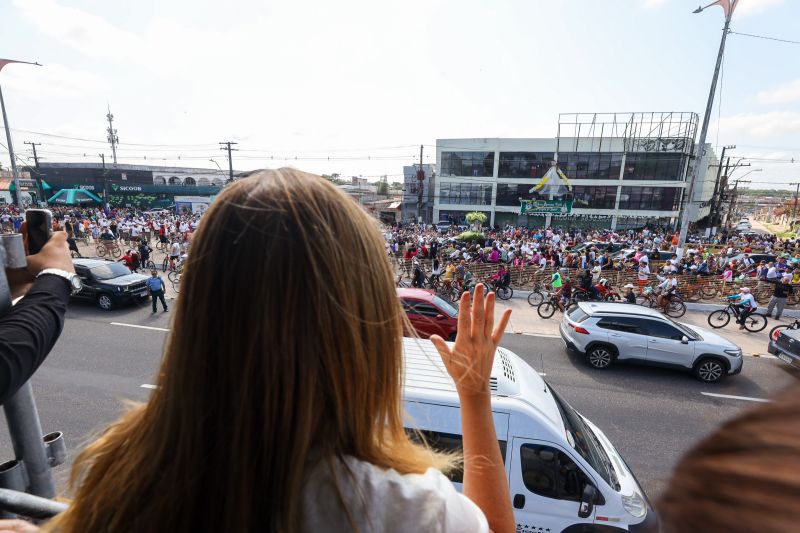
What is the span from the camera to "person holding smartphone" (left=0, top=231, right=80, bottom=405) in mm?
1227

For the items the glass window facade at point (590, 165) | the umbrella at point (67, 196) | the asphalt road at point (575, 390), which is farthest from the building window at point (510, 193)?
the umbrella at point (67, 196)

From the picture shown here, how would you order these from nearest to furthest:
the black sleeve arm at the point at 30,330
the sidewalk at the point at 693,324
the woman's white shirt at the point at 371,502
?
the woman's white shirt at the point at 371,502 → the black sleeve arm at the point at 30,330 → the sidewalk at the point at 693,324

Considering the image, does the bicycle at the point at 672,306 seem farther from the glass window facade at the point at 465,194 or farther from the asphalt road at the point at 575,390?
the glass window facade at the point at 465,194

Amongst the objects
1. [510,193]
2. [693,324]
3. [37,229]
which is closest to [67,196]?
[510,193]

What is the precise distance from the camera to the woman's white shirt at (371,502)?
771 mm

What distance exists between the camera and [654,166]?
138 ft

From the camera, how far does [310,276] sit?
0.83 metres

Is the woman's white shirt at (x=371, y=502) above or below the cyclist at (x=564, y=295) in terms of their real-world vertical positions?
above

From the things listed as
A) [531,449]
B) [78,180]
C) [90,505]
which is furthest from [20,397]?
[78,180]

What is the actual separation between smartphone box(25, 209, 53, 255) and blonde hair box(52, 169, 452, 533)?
1.27 m

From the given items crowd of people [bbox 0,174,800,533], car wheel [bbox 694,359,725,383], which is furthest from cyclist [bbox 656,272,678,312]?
crowd of people [bbox 0,174,800,533]

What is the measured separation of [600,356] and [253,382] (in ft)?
30.9

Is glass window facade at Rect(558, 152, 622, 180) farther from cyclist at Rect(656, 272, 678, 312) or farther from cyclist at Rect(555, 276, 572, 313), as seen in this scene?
cyclist at Rect(555, 276, 572, 313)

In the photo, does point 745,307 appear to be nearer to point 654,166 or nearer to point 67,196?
point 654,166
